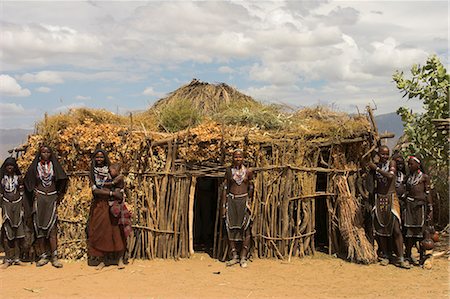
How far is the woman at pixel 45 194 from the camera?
23.0 ft

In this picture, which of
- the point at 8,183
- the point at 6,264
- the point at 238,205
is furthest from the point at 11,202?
the point at 238,205

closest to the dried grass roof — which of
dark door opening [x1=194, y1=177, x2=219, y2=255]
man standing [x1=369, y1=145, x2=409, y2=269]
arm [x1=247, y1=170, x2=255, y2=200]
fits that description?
arm [x1=247, y1=170, x2=255, y2=200]

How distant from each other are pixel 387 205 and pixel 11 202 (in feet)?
18.9

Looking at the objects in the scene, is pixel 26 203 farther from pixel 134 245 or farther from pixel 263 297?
pixel 263 297

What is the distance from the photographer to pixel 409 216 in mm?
6984

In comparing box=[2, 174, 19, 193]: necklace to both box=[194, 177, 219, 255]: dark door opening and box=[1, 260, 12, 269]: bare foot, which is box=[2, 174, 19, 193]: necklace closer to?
box=[1, 260, 12, 269]: bare foot

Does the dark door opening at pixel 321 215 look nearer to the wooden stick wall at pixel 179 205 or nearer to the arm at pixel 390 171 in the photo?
the wooden stick wall at pixel 179 205

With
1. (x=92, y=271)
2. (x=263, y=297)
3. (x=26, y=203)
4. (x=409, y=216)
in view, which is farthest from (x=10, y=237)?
(x=409, y=216)

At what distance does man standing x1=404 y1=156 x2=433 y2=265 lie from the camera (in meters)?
6.93

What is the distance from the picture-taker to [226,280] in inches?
253

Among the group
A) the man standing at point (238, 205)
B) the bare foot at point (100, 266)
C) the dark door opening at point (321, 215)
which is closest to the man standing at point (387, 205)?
the dark door opening at point (321, 215)

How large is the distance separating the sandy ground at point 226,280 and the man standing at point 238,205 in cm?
34

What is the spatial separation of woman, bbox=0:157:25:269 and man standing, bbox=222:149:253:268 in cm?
319

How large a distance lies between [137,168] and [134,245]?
1275 mm
